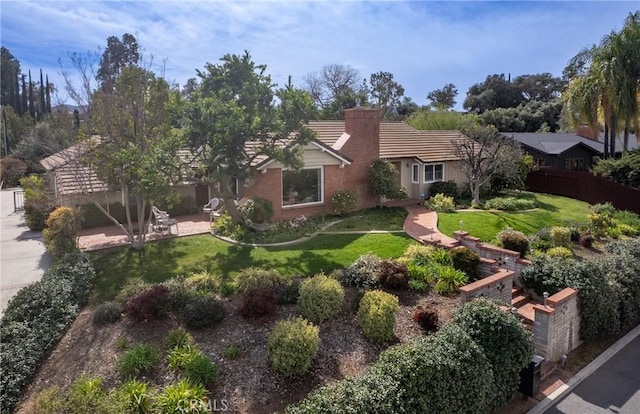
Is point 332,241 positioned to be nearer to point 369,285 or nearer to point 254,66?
point 369,285

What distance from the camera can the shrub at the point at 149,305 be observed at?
905cm

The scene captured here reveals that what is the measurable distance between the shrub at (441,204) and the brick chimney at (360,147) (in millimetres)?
3260

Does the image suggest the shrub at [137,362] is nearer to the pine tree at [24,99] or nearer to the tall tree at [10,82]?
the tall tree at [10,82]

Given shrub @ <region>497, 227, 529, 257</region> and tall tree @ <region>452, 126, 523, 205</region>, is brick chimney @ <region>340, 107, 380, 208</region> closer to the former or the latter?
tall tree @ <region>452, 126, 523, 205</region>

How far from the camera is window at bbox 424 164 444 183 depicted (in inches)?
985

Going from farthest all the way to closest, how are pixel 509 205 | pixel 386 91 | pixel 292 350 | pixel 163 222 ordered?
pixel 386 91 < pixel 509 205 < pixel 163 222 < pixel 292 350

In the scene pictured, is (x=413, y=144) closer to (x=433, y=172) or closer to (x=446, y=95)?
(x=433, y=172)

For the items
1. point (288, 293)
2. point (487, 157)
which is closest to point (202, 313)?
point (288, 293)

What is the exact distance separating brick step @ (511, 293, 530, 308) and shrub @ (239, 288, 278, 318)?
6983mm

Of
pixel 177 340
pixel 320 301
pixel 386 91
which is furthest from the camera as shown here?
pixel 386 91

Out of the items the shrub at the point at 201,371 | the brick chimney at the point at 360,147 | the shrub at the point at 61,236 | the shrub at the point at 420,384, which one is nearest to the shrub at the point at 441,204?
the brick chimney at the point at 360,147

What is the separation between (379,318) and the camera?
27.9 ft

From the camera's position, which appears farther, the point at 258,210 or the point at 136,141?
the point at 258,210

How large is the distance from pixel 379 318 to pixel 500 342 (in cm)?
240
